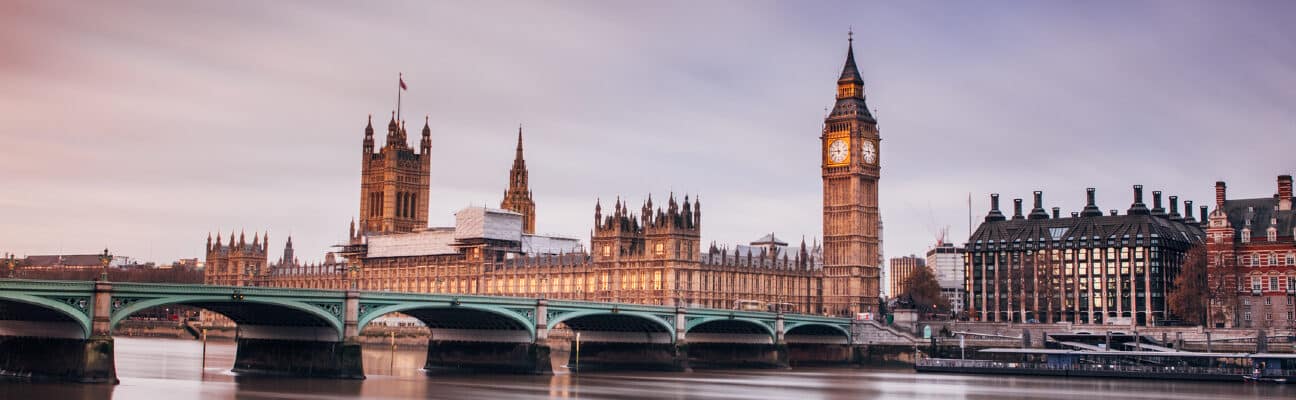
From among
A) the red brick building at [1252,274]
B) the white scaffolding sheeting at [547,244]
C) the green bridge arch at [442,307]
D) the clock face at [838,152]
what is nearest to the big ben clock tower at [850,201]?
the clock face at [838,152]

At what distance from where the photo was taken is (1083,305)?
15375 centimetres

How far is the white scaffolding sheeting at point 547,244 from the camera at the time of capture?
183 meters

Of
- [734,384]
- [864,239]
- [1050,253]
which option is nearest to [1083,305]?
[1050,253]

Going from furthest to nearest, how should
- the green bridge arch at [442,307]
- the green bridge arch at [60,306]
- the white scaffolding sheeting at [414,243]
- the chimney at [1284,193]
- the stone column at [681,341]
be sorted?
the white scaffolding sheeting at [414,243], the chimney at [1284,193], the stone column at [681,341], the green bridge arch at [442,307], the green bridge arch at [60,306]

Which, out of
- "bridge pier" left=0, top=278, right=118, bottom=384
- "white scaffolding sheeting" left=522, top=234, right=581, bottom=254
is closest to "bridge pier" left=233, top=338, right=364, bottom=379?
"bridge pier" left=0, top=278, right=118, bottom=384

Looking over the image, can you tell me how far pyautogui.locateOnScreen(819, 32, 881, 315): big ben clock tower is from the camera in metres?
158

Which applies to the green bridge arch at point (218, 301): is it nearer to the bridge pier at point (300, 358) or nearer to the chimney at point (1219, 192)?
the bridge pier at point (300, 358)

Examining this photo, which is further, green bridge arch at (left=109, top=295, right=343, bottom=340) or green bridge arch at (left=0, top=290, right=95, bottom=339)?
green bridge arch at (left=109, top=295, right=343, bottom=340)

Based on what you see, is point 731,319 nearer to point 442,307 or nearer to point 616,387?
point 616,387

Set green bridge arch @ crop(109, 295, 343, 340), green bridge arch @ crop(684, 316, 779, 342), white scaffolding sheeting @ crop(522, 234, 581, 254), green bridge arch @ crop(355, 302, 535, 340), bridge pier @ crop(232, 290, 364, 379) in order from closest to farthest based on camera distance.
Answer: green bridge arch @ crop(109, 295, 343, 340) → bridge pier @ crop(232, 290, 364, 379) → green bridge arch @ crop(355, 302, 535, 340) → green bridge arch @ crop(684, 316, 779, 342) → white scaffolding sheeting @ crop(522, 234, 581, 254)

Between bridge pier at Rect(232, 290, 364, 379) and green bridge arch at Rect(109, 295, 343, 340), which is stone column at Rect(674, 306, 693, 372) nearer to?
bridge pier at Rect(232, 290, 364, 379)

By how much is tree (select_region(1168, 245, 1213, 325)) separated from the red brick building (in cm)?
98

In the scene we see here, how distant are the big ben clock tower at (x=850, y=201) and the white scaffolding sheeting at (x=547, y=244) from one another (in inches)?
1438

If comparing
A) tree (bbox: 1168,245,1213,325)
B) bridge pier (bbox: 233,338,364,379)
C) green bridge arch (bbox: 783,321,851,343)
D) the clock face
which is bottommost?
bridge pier (bbox: 233,338,364,379)
